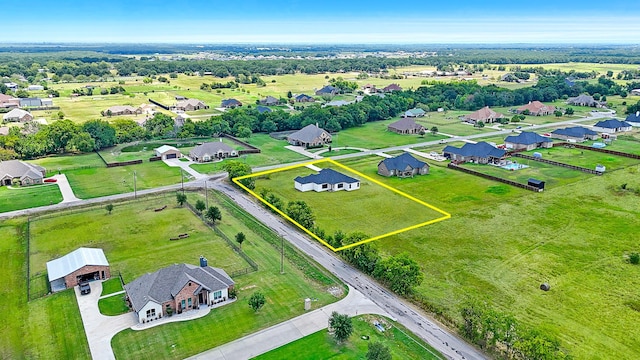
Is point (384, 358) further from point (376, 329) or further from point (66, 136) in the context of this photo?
point (66, 136)

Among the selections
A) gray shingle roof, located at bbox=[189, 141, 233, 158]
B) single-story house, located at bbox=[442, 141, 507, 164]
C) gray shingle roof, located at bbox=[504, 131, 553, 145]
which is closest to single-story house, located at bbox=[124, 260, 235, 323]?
gray shingle roof, located at bbox=[189, 141, 233, 158]

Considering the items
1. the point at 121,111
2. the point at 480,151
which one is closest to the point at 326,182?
the point at 480,151

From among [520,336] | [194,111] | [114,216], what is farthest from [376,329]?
[194,111]

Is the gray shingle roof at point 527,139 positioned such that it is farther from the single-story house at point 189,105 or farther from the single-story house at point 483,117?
the single-story house at point 189,105

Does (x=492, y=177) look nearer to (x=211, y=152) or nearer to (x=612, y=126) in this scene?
(x=211, y=152)

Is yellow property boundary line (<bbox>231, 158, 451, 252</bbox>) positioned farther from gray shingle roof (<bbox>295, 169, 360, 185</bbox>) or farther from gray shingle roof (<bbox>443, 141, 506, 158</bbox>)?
gray shingle roof (<bbox>443, 141, 506, 158</bbox>)

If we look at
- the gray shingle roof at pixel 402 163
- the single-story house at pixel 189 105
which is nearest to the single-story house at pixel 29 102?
the single-story house at pixel 189 105
